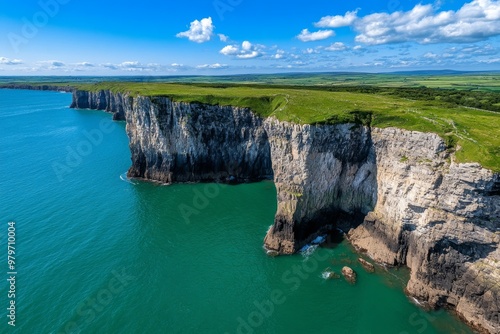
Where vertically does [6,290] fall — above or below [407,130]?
below

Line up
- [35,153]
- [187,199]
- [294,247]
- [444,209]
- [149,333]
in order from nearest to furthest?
1. [149,333]
2. [444,209]
3. [294,247]
4. [187,199]
5. [35,153]

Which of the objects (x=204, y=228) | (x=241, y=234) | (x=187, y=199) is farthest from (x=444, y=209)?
(x=187, y=199)

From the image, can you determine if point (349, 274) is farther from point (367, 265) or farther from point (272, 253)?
point (272, 253)

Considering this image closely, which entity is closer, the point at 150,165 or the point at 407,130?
the point at 407,130

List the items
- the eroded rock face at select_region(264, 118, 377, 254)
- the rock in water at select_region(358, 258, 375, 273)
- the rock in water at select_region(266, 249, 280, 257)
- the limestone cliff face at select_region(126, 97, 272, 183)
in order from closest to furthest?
the rock in water at select_region(358, 258, 375, 273) < the rock in water at select_region(266, 249, 280, 257) < the eroded rock face at select_region(264, 118, 377, 254) < the limestone cliff face at select_region(126, 97, 272, 183)

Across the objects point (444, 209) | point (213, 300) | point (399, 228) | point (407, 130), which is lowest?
point (213, 300)

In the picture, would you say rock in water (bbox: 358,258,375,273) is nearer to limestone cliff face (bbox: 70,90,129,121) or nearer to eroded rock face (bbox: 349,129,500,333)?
eroded rock face (bbox: 349,129,500,333)

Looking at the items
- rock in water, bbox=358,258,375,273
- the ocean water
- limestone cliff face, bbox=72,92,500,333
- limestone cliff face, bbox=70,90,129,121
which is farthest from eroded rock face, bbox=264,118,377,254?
limestone cliff face, bbox=70,90,129,121

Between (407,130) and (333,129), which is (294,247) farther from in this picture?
(407,130)
